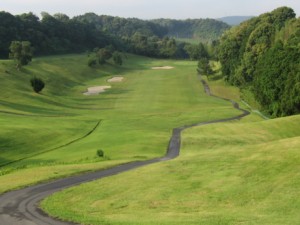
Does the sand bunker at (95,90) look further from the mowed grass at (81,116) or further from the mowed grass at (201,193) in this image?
the mowed grass at (201,193)

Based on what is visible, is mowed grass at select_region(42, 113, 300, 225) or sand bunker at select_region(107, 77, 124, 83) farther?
sand bunker at select_region(107, 77, 124, 83)

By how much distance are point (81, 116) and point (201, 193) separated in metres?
57.6

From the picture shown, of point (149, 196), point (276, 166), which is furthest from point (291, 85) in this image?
point (149, 196)

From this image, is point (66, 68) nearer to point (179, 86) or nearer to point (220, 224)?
point (179, 86)

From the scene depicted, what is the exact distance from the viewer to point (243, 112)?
9194 cm

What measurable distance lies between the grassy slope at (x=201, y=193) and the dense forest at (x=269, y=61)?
44.2 metres

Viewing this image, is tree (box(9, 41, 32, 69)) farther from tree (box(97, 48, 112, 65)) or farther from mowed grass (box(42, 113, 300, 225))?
mowed grass (box(42, 113, 300, 225))

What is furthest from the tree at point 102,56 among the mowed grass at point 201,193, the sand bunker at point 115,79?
the mowed grass at point 201,193

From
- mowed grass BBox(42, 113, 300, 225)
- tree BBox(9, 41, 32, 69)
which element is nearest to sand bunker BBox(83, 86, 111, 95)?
tree BBox(9, 41, 32, 69)

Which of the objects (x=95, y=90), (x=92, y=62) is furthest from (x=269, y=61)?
(x=92, y=62)

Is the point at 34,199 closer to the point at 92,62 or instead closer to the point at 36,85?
the point at 36,85

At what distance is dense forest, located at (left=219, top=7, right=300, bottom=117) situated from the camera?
85.3 metres

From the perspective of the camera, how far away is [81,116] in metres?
85.5

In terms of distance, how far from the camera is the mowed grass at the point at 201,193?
24.8 metres
